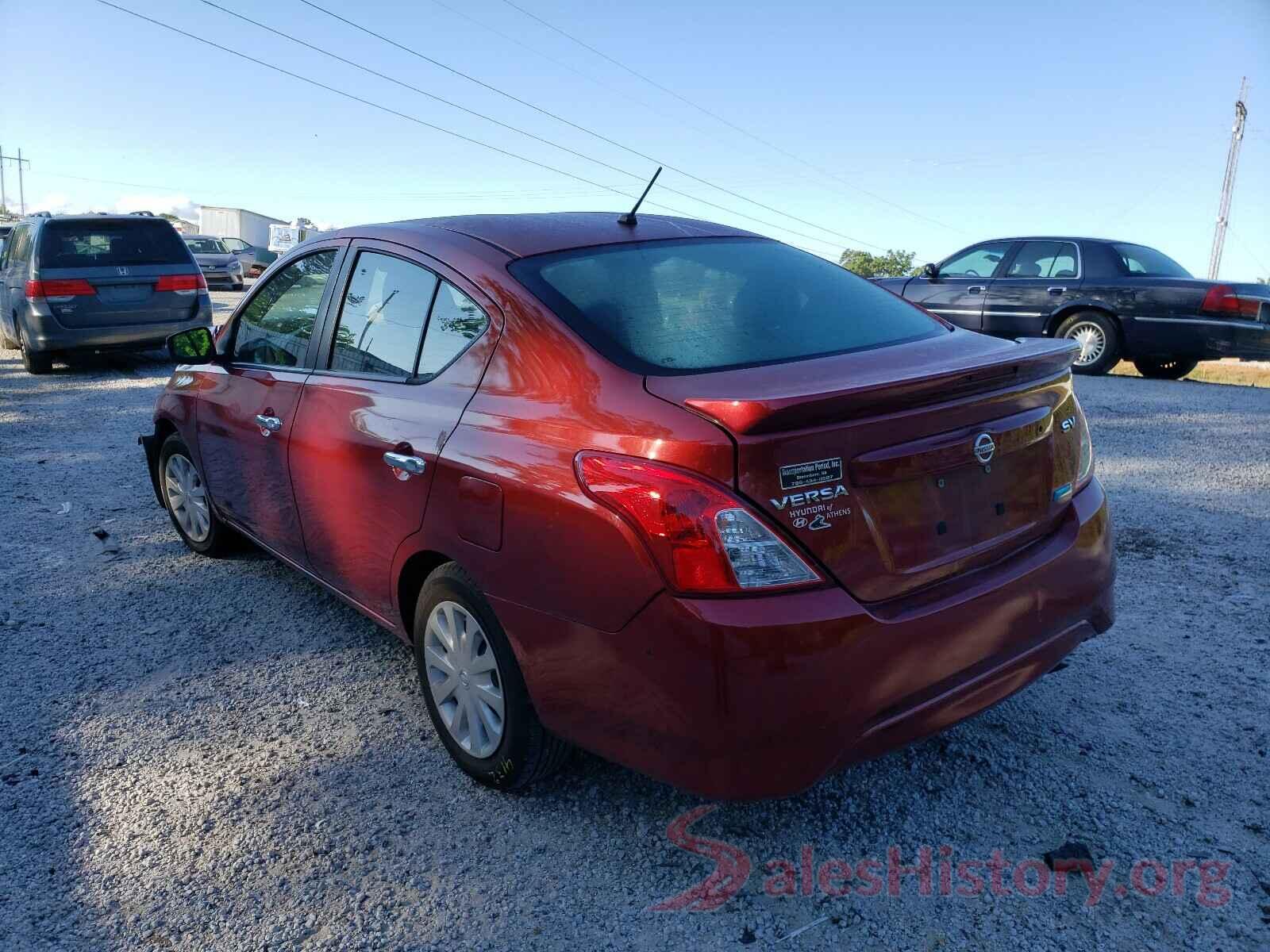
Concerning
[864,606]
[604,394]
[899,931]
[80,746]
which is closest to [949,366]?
[864,606]

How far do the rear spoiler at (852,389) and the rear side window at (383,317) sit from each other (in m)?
1.09

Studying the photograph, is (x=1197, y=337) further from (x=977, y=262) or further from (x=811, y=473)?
(x=811, y=473)

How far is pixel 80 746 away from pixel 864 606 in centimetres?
258

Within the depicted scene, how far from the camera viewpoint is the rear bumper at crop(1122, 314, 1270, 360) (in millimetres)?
9711

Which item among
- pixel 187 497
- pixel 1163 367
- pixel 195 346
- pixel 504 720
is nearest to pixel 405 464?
pixel 504 720

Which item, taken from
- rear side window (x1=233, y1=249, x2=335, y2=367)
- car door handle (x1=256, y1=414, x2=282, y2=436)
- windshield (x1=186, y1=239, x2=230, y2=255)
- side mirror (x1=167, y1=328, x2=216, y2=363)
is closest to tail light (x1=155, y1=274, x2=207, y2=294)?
side mirror (x1=167, y1=328, x2=216, y2=363)

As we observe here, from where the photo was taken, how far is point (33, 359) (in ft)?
37.0

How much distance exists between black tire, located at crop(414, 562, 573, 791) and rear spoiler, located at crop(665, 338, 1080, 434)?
825 mm

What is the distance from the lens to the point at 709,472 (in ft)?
6.74

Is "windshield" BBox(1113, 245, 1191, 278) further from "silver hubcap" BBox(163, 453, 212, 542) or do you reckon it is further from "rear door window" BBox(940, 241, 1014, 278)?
"silver hubcap" BBox(163, 453, 212, 542)

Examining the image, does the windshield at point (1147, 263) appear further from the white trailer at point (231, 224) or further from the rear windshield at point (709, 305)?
the white trailer at point (231, 224)

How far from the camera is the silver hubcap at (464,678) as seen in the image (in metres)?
2.69

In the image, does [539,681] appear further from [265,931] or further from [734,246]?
[734,246]

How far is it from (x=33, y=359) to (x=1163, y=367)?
13.6 metres
